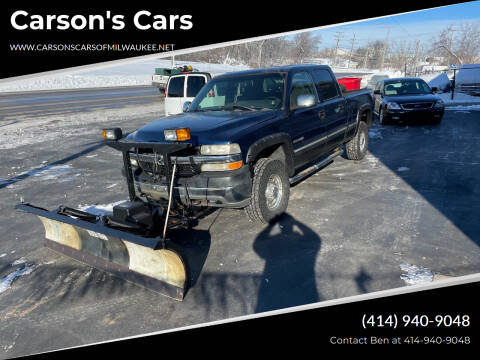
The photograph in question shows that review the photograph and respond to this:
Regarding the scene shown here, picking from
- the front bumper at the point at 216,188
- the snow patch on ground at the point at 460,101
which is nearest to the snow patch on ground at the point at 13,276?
the front bumper at the point at 216,188

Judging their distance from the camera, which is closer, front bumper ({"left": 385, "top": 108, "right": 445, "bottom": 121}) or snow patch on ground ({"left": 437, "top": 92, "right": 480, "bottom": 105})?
front bumper ({"left": 385, "top": 108, "right": 445, "bottom": 121})

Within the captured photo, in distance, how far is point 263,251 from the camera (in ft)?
12.8

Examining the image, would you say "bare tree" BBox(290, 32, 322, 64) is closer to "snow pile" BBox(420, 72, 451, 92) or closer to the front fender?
"snow pile" BBox(420, 72, 451, 92)

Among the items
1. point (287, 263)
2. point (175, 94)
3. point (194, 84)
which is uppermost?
point (194, 84)

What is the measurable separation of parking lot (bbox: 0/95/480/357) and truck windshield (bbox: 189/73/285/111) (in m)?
1.50

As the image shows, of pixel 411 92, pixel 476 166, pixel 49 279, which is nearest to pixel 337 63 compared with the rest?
pixel 411 92

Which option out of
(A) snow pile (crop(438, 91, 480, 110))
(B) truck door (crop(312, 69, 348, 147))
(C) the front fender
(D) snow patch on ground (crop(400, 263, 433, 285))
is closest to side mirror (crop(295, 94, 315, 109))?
(C) the front fender

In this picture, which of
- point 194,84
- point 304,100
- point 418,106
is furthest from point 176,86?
point 304,100

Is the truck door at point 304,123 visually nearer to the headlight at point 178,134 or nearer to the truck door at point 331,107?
the truck door at point 331,107

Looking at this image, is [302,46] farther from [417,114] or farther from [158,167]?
[158,167]

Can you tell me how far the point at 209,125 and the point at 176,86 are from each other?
8211mm

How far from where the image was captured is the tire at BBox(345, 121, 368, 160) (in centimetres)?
725

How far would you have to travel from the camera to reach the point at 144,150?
425cm

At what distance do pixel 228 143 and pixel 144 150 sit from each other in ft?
3.61
